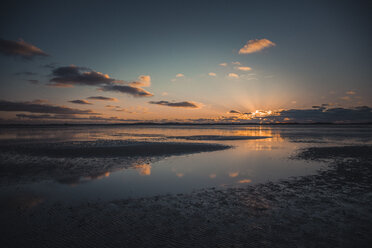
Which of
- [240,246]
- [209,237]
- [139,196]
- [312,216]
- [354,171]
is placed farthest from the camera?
→ [354,171]

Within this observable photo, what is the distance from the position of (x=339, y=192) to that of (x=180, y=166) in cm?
1137

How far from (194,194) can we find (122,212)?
12.9ft

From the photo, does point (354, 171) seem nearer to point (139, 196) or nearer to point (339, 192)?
point (339, 192)

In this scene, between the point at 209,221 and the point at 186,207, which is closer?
the point at 209,221

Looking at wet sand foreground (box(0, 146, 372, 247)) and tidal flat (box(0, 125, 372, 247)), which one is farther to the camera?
tidal flat (box(0, 125, 372, 247))

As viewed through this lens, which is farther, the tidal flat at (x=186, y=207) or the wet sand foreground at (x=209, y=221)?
the tidal flat at (x=186, y=207)

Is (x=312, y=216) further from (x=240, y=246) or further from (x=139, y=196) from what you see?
(x=139, y=196)

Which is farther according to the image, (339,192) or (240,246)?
(339,192)

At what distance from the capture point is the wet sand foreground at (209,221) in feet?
20.3

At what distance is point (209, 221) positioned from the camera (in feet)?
24.7

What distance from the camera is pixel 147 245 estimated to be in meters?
5.98

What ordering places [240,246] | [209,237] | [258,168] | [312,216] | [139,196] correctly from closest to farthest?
[240,246] < [209,237] < [312,216] < [139,196] < [258,168]

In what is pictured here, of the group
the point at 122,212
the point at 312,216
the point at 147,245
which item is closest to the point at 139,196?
the point at 122,212

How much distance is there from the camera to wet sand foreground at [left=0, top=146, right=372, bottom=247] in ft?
20.3
